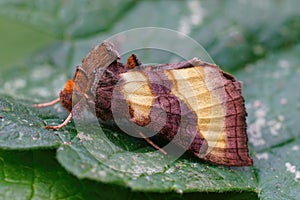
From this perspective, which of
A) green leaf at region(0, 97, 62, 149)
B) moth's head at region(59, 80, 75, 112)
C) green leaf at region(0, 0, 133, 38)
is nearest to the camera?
green leaf at region(0, 97, 62, 149)

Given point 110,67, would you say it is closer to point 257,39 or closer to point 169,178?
point 169,178

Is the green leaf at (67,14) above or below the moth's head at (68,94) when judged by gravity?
above

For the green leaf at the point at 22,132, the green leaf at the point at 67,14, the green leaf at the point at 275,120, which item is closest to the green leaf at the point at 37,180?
the green leaf at the point at 22,132

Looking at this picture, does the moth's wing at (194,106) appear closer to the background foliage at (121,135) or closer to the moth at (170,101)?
the moth at (170,101)

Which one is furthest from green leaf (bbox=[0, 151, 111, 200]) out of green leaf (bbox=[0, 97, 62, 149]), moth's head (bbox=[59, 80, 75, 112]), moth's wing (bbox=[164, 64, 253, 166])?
moth's wing (bbox=[164, 64, 253, 166])

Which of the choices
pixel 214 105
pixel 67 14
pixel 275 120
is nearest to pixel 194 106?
pixel 214 105

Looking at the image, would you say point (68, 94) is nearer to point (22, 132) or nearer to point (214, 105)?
point (22, 132)

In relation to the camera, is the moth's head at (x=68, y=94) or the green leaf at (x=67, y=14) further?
the green leaf at (x=67, y=14)

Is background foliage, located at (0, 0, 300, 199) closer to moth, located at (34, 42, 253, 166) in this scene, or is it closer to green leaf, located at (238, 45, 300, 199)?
green leaf, located at (238, 45, 300, 199)

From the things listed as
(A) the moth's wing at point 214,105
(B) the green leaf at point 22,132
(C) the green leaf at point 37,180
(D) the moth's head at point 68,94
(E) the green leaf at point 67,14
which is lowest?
(C) the green leaf at point 37,180
